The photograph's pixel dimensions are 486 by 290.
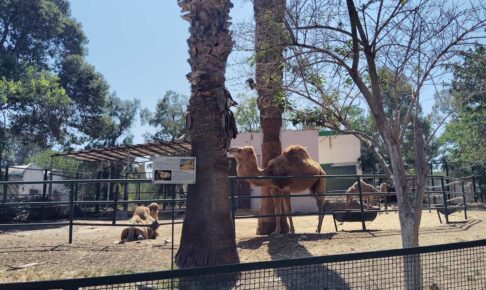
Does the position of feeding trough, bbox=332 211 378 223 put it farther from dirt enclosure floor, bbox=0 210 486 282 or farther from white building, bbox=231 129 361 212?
white building, bbox=231 129 361 212

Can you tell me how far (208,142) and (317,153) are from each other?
17537 millimetres

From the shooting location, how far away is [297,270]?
402cm

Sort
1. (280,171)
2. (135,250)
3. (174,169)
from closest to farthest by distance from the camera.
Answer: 1. (174,169)
2. (135,250)
3. (280,171)

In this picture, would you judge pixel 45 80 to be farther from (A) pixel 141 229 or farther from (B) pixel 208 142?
(B) pixel 208 142

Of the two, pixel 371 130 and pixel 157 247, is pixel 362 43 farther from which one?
pixel 157 247

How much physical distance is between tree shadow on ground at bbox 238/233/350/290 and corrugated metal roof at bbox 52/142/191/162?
26.7 feet

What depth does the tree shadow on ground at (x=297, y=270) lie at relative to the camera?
4172 millimetres

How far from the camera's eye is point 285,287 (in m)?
4.58

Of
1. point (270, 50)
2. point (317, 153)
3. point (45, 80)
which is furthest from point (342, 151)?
point (270, 50)

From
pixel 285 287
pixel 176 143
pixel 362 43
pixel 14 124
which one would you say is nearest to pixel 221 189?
pixel 285 287

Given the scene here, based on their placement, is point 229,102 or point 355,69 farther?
point 229,102

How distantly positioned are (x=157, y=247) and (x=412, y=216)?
5301mm

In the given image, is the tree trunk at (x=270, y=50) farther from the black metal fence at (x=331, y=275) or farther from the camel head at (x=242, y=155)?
the camel head at (x=242, y=155)

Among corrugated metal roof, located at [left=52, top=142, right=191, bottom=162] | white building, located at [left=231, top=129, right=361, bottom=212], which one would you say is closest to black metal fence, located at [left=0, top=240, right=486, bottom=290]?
corrugated metal roof, located at [left=52, top=142, right=191, bottom=162]
